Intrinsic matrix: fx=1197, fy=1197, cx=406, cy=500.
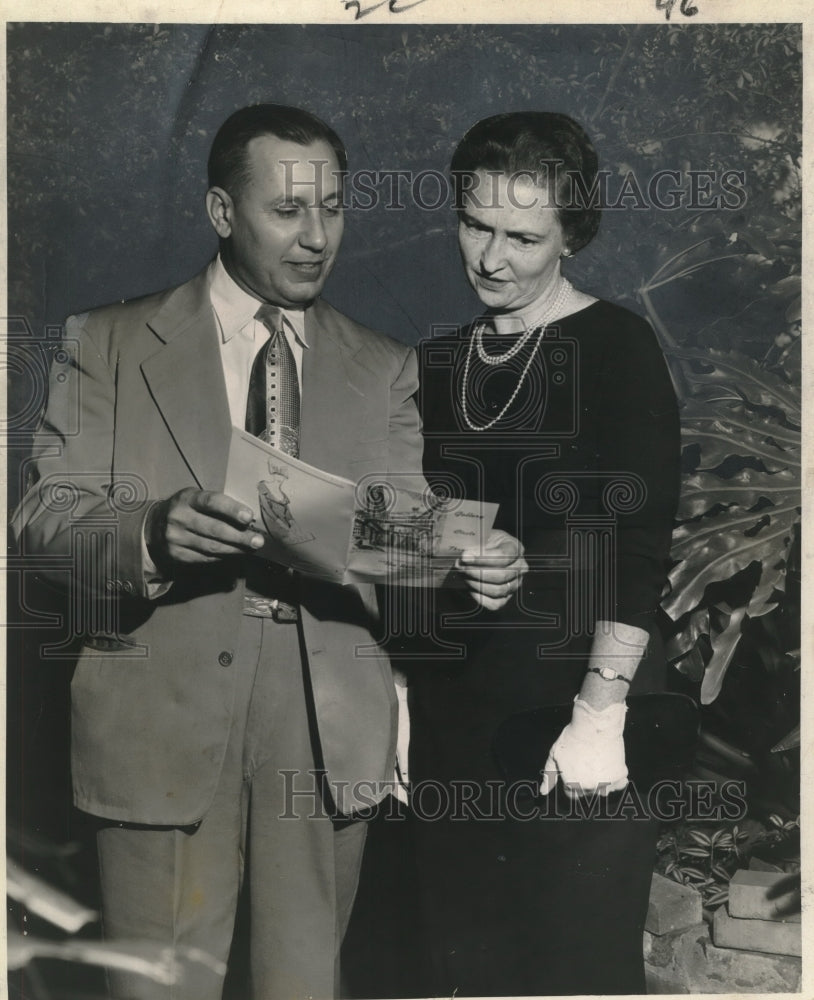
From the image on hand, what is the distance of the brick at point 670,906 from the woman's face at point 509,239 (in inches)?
72.4

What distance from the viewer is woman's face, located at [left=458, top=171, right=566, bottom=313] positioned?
3527mm

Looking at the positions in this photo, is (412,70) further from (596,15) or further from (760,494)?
(760,494)

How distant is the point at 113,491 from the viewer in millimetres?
3426

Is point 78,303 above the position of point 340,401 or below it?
above

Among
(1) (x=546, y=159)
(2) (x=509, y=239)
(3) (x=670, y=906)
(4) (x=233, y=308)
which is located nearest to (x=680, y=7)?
(1) (x=546, y=159)

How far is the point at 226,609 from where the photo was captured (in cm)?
336

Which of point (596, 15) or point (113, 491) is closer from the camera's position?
point (113, 491)

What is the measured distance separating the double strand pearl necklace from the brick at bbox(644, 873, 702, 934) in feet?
4.98

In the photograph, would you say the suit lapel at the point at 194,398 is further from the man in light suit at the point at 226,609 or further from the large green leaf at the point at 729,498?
the large green leaf at the point at 729,498

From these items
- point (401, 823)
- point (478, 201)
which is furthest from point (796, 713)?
point (478, 201)

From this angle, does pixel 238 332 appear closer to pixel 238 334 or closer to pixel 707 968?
pixel 238 334

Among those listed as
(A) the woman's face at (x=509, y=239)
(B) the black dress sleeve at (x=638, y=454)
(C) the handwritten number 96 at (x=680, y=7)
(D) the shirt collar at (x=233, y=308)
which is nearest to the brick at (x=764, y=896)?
(B) the black dress sleeve at (x=638, y=454)

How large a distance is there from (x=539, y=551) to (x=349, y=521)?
0.63 meters

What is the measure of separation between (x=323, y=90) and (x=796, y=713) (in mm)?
2416
